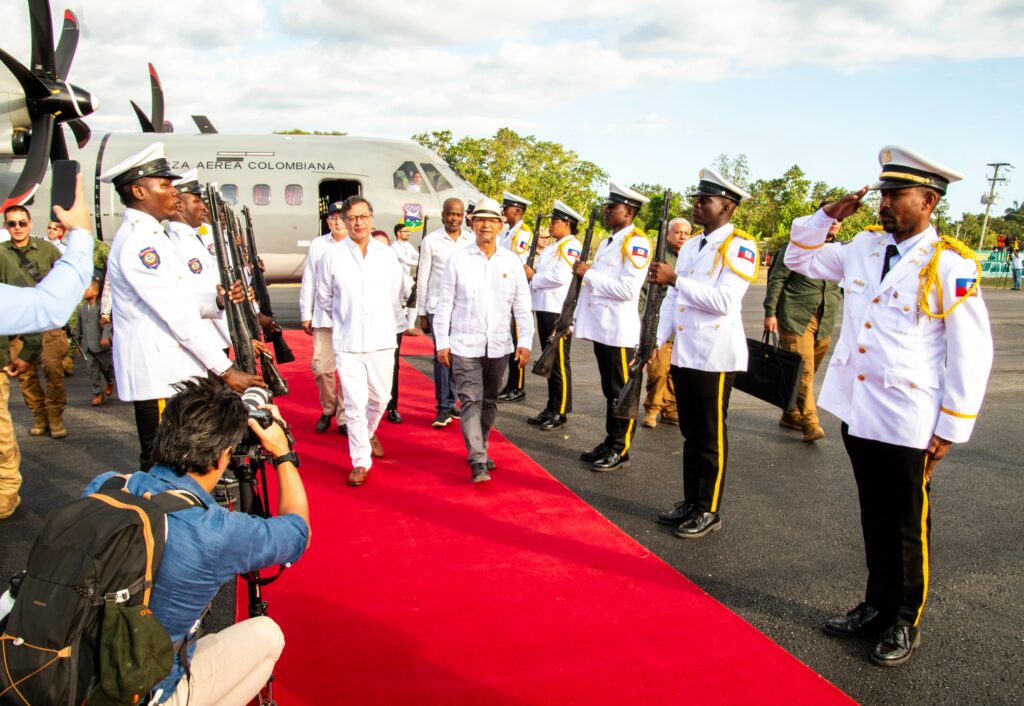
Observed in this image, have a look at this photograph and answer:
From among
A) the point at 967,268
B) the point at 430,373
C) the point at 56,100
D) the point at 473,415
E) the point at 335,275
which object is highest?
the point at 56,100

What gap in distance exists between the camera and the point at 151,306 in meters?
3.84

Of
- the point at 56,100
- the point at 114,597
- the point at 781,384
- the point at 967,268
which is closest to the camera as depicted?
the point at 114,597

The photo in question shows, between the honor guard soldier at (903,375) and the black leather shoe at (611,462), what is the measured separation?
2.45 m

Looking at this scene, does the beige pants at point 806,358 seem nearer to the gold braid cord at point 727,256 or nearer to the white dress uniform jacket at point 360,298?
the gold braid cord at point 727,256

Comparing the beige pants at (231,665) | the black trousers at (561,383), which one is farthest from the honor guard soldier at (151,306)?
the black trousers at (561,383)

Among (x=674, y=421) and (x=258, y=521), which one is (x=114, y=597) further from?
(x=674, y=421)

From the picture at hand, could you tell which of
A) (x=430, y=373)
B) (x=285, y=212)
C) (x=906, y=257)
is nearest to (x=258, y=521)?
(x=906, y=257)

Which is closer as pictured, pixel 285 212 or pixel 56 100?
pixel 56 100

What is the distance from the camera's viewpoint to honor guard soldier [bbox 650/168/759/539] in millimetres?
4465

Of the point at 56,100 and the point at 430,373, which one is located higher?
the point at 56,100

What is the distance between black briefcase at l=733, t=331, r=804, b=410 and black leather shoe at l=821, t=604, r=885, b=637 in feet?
5.90

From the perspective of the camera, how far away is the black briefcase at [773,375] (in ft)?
16.7

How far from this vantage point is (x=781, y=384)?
16.9 feet

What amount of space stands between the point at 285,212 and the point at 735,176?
103 ft
